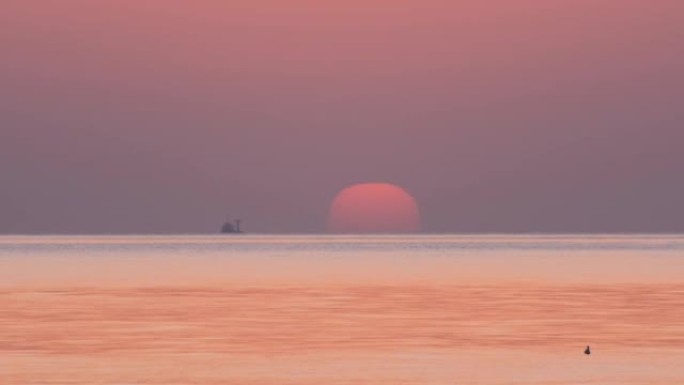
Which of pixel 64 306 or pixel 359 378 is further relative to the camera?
pixel 64 306

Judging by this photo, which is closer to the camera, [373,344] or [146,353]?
[146,353]

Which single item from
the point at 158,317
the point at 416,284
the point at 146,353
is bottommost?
the point at 146,353

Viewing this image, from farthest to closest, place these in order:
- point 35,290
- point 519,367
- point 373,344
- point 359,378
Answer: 1. point 35,290
2. point 373,344
3. point 519,367
4. point 359,378

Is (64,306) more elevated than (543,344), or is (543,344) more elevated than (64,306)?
(64,306)

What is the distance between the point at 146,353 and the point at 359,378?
577 cm

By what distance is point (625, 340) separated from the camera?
3359 cm

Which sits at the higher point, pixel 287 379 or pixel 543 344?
pixel 543 344

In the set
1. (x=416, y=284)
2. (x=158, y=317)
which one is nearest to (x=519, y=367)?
(x=158, y=317)

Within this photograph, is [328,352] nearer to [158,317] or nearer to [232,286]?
[158,317]

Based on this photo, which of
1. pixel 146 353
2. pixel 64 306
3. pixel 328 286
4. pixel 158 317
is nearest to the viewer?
pixel 146 353

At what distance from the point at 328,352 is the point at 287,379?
15.1 feet

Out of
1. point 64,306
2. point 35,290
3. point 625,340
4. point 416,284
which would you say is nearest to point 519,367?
point 625,340

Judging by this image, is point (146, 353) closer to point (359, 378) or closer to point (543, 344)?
point (359, 378)

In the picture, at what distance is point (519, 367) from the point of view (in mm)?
28172
